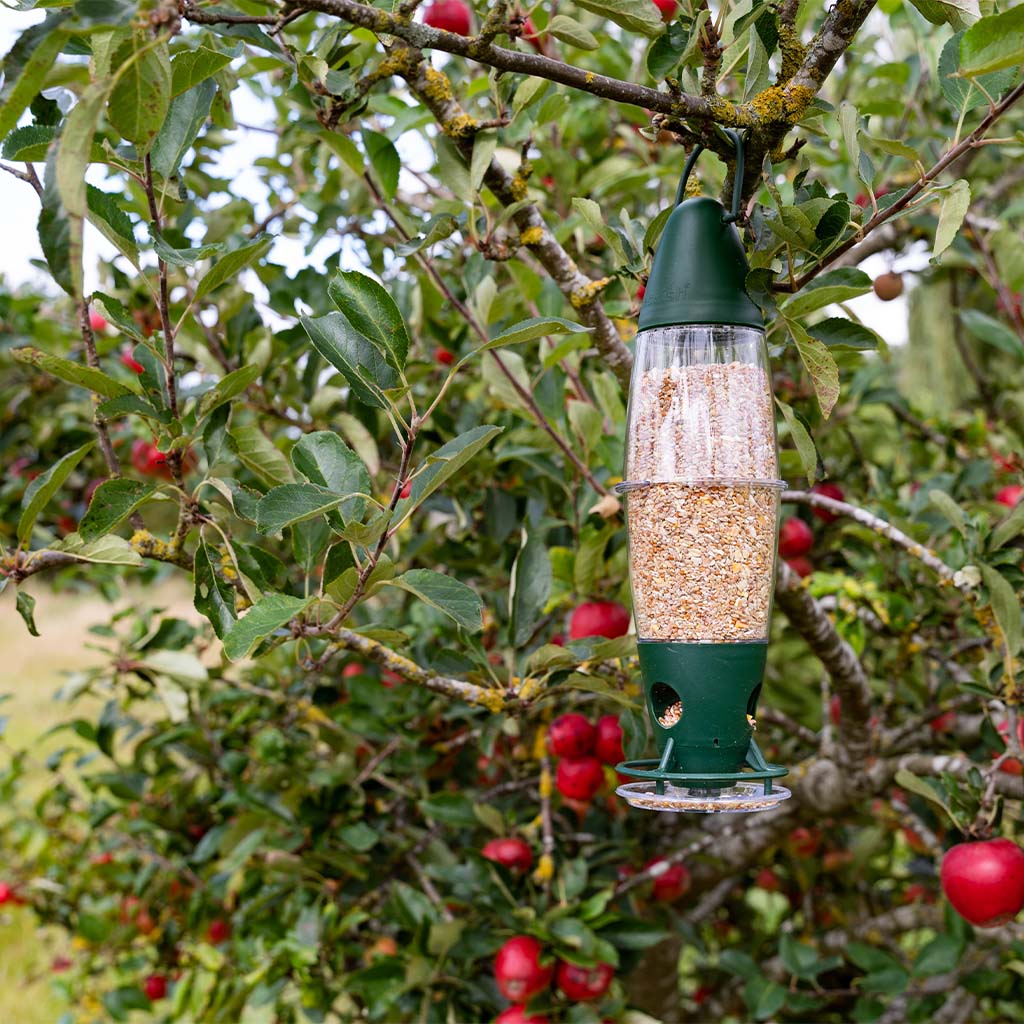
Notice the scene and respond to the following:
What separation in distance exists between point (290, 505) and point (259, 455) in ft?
1.19

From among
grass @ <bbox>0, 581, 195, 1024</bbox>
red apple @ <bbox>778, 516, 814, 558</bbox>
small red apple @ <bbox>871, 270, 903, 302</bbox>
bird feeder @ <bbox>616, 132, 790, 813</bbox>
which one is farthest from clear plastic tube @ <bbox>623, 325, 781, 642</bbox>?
small red apple @ <bbox>871, 270, 903, 302</bbox>

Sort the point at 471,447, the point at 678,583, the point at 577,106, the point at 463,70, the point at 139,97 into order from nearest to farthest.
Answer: the point at 139,97 < the point at 471,447 < the point at 678,583 < the point at 463,70 < the point at 577,106

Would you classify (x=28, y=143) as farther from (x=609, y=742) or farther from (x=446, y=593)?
(x=609, y=742)

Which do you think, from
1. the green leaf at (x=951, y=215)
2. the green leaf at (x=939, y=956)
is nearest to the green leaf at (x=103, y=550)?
the green leaf at (x=951, y=215)

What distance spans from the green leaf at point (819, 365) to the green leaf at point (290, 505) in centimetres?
46

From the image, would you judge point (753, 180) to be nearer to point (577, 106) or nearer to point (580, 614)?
point (580, 614)

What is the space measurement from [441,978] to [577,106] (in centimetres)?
170

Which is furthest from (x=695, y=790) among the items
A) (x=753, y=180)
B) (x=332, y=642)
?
(x=753, y=180)

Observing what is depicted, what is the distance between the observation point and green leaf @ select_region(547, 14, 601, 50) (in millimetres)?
1146

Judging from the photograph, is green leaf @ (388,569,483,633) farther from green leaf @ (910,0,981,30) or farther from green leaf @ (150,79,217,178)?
green leaf @ (910,0,981,30)

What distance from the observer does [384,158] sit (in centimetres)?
149

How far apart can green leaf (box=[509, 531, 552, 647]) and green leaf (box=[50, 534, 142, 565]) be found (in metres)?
0.52

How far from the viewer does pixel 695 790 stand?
1119mm

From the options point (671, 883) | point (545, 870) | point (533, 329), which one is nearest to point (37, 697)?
point (671, 883)
